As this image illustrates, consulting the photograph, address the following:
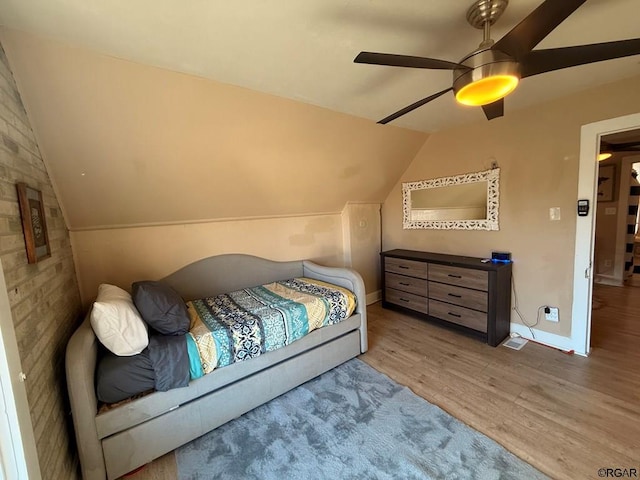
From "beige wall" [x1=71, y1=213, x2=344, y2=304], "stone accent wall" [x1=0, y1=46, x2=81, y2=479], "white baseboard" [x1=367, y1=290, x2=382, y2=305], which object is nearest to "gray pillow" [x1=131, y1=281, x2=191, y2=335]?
"stone accent wall" [x1=0, y1=46, x2=81, y2=479]

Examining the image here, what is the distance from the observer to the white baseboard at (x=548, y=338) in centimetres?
251

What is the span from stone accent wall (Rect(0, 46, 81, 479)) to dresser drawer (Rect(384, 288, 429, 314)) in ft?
10.2

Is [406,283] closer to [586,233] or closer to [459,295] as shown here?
[459,295]

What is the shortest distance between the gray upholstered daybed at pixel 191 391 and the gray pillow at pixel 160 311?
0.92ft

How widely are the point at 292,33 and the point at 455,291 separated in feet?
8.78

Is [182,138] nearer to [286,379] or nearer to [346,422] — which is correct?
[286,379]

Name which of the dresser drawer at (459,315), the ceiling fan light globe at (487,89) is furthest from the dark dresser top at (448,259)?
the ceiling fan light globe at (487,89)

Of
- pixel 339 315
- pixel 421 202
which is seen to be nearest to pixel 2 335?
pixel 339 315

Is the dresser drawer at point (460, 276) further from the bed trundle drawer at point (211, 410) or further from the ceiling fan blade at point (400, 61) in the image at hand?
the ceiling fan blade at point (400, 61)

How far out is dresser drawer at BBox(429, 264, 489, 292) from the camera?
2635mm

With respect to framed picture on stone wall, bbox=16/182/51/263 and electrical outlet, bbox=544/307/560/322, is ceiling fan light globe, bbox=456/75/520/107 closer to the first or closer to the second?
framed picture on stone wall, bbox=16/182/51/263

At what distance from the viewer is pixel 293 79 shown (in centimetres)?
181

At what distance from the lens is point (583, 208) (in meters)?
2.30

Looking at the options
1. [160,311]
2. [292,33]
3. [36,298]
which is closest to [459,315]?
[160,311]
